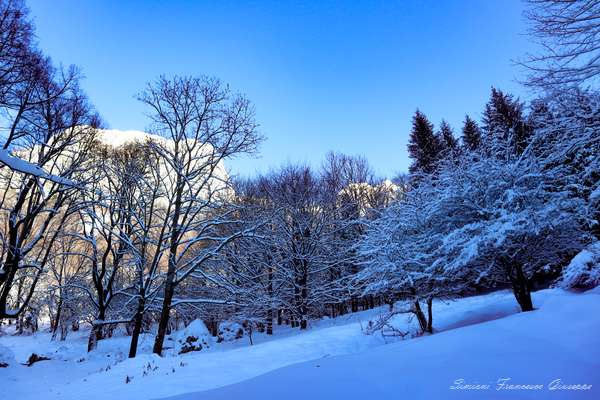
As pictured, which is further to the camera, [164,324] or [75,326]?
[75,326]

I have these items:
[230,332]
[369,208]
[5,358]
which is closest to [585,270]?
[369,208]

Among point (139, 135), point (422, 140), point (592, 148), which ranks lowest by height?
point (592, 148)

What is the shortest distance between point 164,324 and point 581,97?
14476 millimetres

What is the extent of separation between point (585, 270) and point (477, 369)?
255 inches

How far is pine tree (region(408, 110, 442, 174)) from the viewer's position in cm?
2581

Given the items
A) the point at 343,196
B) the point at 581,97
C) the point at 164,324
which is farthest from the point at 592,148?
the point at 343,196

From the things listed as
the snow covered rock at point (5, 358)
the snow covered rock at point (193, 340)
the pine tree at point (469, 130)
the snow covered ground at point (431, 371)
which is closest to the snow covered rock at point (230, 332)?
the snow covered rock at point (193, 340)

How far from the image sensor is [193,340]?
17.1m

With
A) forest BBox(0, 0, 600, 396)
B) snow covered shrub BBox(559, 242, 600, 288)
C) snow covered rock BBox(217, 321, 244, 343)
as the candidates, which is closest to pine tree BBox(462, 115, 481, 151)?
forest BBox(0, 0, 600, 396)

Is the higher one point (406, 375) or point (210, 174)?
point (210, 174)

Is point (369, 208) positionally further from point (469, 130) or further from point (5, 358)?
point (469, 130)

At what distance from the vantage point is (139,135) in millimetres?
15797

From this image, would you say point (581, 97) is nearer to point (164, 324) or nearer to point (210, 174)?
point (210, 174)

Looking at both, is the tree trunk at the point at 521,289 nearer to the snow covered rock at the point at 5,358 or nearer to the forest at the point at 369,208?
the forest at the point at 369,208
